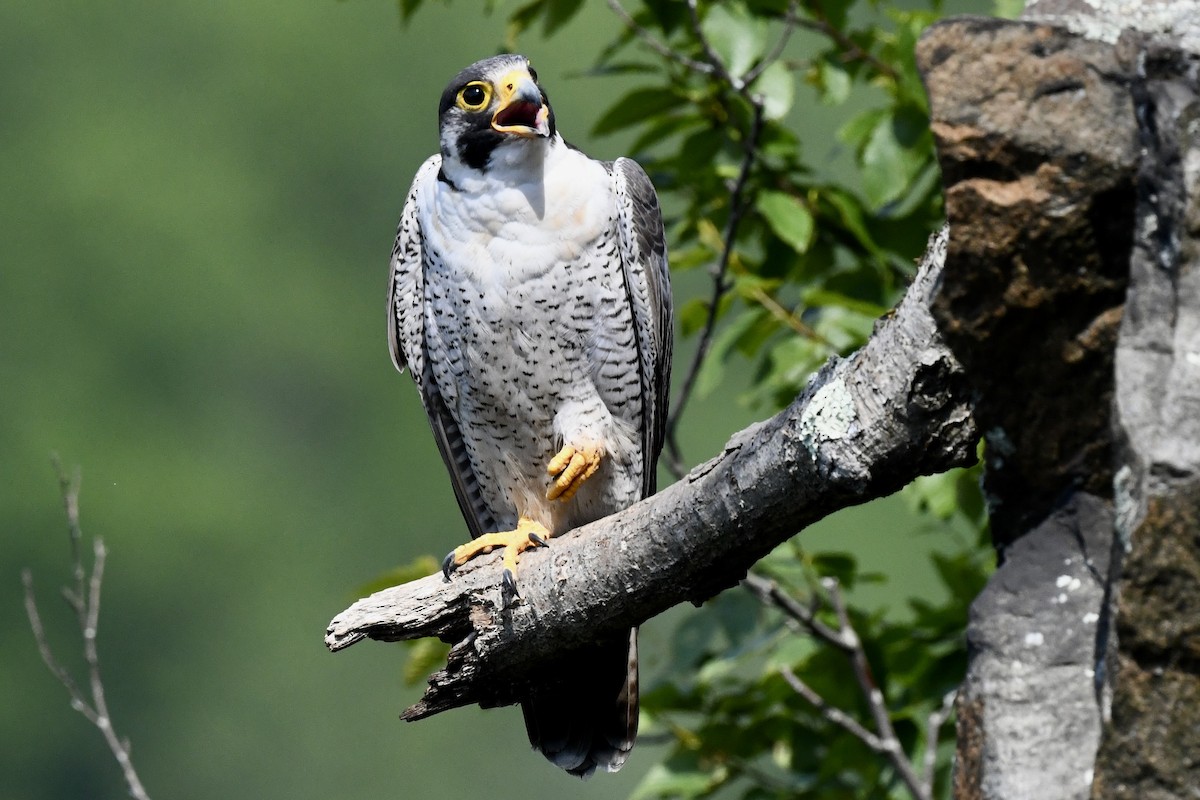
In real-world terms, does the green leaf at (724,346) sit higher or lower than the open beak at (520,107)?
lower

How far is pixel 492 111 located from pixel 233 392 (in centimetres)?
3392

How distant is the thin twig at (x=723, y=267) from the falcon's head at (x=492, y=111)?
22.6 inches

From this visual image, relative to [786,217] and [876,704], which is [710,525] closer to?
[876,704]

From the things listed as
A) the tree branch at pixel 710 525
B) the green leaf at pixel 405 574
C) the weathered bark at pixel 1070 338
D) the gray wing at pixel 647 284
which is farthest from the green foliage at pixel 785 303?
the weathered bark at pixel 1070 338

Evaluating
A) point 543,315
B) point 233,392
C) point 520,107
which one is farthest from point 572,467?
point 233,392

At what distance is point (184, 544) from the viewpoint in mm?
34062

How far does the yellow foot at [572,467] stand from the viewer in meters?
Answer: 4.51

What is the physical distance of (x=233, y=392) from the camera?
1464 inches

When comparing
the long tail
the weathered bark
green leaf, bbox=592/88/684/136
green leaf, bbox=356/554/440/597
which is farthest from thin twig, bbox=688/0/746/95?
the weathered bark

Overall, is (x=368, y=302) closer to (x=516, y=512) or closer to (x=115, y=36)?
(x=115, y=36)

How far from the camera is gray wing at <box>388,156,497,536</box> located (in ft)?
15.3

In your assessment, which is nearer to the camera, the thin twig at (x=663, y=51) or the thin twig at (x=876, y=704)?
the thin twig at (x=876, y=704)

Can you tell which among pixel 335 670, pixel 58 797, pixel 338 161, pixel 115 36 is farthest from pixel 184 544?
pixel 115 36

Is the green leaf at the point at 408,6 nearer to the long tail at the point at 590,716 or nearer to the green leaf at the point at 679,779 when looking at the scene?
the long tail at the point at 590,716
